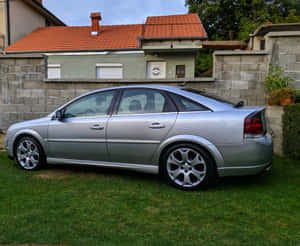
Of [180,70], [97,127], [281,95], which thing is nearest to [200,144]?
[97,127]

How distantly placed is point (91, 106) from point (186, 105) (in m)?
1.61

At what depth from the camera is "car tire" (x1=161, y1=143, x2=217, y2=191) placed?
3883 mm

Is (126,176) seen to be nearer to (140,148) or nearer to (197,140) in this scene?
(140,148)

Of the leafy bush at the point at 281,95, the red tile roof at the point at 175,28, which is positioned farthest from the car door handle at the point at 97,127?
the red tile roof at the point at 175,28

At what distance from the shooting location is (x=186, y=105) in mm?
4133

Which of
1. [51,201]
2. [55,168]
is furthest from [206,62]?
[51,201]

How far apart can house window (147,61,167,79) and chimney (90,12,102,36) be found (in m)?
5.22

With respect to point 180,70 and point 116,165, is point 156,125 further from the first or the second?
point 180,70

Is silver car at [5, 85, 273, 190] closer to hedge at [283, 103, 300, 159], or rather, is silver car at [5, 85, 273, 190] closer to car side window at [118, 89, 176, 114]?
car side window at [118, 89, 176, 114]

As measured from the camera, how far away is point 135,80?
25.0ft

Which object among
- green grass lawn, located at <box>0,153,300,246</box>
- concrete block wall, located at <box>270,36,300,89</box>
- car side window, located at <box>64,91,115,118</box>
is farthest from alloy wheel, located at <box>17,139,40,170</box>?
concrete block wall, located at <box>270,36,300,89</box>

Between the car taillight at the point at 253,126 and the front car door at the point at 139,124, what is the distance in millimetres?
975

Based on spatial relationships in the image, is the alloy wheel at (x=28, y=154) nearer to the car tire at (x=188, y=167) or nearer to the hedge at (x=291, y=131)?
the car tire at (x=188, y=167)

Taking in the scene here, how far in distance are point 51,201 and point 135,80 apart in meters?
4.63
